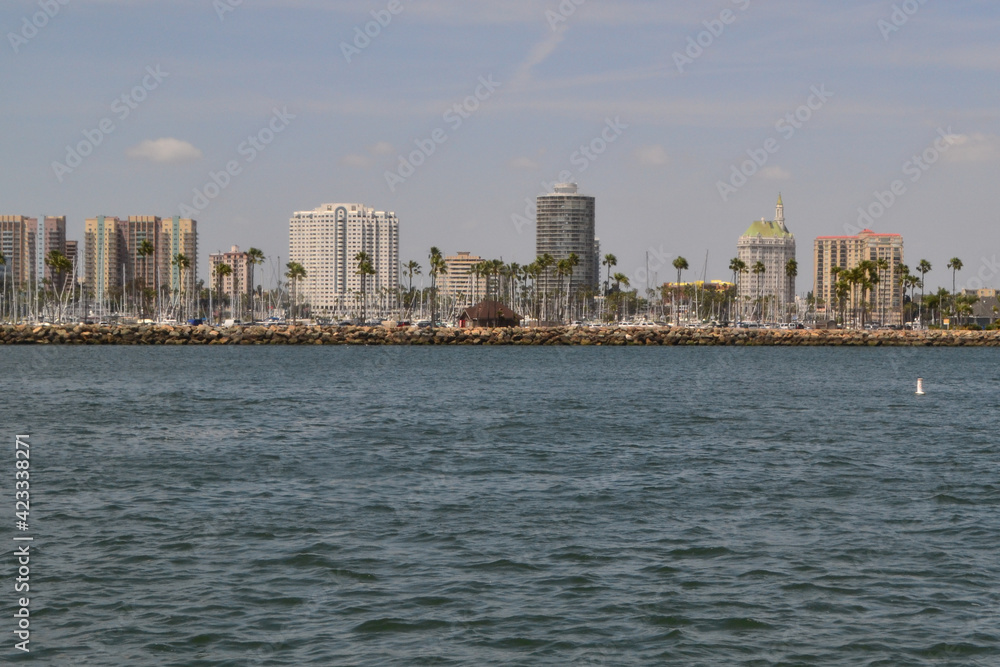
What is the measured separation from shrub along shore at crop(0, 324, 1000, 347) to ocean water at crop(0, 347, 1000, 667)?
264ft

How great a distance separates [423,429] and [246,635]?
23761mm

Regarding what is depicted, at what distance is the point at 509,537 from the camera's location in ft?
62.6

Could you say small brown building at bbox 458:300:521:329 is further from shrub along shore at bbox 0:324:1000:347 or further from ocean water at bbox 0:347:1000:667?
ocean water at bbox 0:347:1000:667

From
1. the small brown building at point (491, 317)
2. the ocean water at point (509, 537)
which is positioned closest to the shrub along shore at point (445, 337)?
the small brown building at point (491, 317)

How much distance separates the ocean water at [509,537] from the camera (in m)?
13.6

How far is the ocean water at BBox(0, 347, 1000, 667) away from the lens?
1364cm

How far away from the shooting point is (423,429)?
3741 cm

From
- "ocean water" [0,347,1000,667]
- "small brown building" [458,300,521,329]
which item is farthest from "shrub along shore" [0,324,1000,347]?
"ocean water" [0,347,1000,667]

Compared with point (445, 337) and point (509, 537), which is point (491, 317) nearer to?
point (445, 337)

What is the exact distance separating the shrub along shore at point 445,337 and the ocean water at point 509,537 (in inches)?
3163

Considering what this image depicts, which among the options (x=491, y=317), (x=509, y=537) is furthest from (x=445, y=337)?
(x=509, y=537)

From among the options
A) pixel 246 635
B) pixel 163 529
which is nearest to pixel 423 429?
pixel 163 529

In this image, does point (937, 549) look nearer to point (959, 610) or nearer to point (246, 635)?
point (959, 610)

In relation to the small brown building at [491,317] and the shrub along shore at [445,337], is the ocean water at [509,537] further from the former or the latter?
the small brown building at [491,317]
